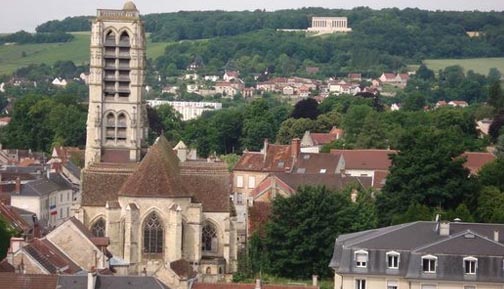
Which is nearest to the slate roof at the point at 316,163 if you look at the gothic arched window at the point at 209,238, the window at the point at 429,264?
the gothic arched window at the point at 209,238

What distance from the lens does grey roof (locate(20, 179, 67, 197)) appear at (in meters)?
98.7

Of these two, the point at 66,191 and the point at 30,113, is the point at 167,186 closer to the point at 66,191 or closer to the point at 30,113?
the point at 66,191

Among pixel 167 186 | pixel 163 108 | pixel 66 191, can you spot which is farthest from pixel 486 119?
pixel 167 186

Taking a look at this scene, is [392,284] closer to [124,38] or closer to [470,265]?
[470,265]

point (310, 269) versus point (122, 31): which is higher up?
point (122, 31)

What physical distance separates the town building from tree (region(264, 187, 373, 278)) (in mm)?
12480

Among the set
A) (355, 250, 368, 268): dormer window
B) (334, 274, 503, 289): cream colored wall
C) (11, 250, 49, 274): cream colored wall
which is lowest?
(11, 250, 49, 274): cream colored wall

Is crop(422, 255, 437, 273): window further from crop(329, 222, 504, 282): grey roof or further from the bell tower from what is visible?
the bell tower

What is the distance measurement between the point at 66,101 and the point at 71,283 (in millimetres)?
103633

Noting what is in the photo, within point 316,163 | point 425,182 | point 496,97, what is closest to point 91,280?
point 425,182

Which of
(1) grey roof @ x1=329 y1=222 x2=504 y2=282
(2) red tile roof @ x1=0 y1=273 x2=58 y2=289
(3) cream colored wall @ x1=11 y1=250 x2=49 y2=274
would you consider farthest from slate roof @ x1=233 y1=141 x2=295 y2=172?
(2) red tile roof @ x1=0 y1=273 x2=58 y2=289

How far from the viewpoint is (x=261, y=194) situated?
9712cm

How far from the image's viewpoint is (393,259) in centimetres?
6169

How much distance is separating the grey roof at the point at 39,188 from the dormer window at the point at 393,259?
132 feet
